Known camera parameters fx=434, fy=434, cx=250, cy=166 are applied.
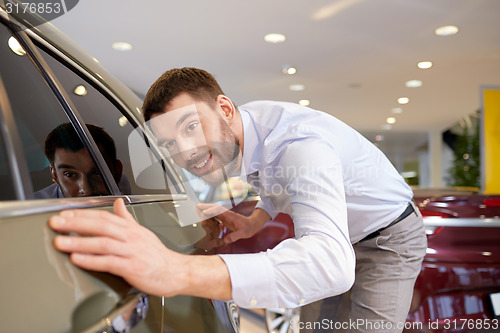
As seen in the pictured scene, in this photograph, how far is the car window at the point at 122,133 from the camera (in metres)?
0.72

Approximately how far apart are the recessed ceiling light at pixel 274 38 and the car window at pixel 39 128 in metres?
1.38

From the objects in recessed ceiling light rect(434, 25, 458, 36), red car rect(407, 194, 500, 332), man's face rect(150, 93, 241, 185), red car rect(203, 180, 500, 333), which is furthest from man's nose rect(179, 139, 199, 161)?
recessed ceiling light rect(434, 25, 458, 36)

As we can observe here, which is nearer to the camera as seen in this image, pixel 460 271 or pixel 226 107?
pixel 226 107

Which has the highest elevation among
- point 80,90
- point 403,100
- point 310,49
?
point 310,49

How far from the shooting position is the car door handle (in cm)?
43

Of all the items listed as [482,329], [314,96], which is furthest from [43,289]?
[482,329]

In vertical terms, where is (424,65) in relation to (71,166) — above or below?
above

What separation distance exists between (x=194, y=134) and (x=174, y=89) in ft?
→ 0.35

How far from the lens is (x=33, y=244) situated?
40 centimetres

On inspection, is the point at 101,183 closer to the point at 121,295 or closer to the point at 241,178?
the point at 121,295

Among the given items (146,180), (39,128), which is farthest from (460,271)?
(39,128)

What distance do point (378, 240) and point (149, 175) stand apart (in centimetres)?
68

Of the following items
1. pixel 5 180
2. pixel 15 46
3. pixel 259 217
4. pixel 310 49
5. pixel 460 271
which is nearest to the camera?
pixel 5 180

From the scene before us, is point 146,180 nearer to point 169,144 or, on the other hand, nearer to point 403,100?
point 169,144
